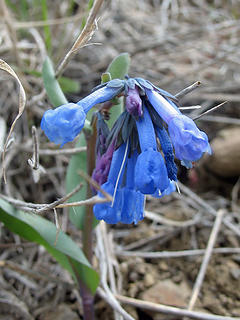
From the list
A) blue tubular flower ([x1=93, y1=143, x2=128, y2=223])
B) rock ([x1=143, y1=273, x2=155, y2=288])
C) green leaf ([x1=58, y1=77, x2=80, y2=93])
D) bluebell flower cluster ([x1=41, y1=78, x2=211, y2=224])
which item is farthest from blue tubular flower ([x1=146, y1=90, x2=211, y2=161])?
green leaf ([x1=58, y1=77, x2=80, y2=93])

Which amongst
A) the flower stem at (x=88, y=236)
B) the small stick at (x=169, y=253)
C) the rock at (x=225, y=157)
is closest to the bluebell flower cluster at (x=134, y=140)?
the flower stem at (x=88, y=236)

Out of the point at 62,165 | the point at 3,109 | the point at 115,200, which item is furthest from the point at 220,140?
the point at 115,200

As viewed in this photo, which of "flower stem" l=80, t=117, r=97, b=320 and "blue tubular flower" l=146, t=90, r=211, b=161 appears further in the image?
"flower stem" l=80, t=117, r=97, b=320

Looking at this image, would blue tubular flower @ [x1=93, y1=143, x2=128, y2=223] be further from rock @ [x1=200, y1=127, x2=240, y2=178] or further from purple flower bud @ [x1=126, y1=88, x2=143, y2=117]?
rock @ [x1=200, y1=127, x2=240, y2=178]

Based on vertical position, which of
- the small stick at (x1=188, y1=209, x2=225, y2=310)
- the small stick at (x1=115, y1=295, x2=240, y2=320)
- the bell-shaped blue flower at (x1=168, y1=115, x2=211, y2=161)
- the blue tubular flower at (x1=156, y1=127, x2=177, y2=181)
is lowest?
the small stick at (x1=188, y1=209, x2=225, y2=310)

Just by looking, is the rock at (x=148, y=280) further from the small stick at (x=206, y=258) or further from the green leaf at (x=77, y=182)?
the green leaf at (x=77, y=182)

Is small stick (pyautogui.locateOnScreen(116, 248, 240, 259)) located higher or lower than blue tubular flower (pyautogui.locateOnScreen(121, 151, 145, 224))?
lower
